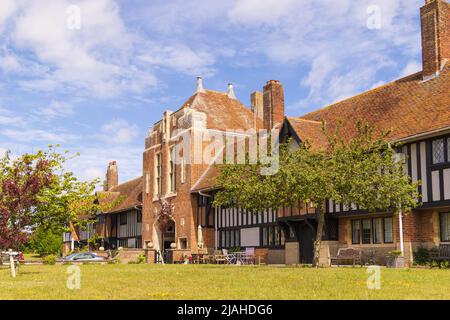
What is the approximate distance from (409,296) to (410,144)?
43.5 ft

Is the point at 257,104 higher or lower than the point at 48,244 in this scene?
higher

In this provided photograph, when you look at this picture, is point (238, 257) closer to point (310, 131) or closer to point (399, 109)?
point (310, 131)

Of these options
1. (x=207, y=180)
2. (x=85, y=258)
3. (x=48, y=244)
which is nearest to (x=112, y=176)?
(x=48, y=244)

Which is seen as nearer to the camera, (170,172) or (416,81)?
(416,81)

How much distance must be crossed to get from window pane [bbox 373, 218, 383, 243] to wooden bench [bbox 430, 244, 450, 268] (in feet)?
10.3

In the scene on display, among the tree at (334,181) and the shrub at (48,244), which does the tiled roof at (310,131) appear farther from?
the shrub at (48,244)

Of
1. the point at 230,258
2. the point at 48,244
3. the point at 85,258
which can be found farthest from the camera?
the point at 48,244

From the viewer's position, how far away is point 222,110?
40938 mm

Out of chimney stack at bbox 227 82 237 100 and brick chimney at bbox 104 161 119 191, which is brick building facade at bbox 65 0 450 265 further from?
brick chimney at bbox 104 161 119 191

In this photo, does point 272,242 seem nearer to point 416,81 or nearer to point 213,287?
point 416,81

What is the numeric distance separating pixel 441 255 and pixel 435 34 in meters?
9.09

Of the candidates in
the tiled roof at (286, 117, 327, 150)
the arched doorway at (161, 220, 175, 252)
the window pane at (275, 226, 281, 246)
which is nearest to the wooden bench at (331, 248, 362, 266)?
the tiled roof at (286, 117, 327, 150)
